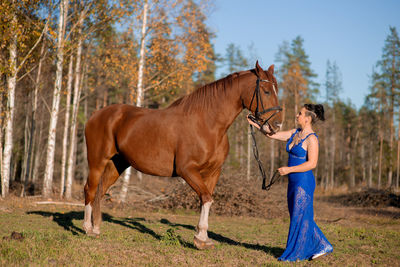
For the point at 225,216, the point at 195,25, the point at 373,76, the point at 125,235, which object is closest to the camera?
the point at 125,235

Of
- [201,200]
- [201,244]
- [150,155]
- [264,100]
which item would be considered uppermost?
[264,100]

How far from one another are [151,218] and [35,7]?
28.5ft

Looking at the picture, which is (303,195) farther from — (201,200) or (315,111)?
(201,200)

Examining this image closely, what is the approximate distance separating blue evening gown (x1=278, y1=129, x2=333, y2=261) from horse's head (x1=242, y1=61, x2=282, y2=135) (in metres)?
0.50

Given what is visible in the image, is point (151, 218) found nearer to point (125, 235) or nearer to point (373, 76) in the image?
point (125, 235)

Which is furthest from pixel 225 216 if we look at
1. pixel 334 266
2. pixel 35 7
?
pixel 35 7

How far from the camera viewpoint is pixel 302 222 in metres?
5.06

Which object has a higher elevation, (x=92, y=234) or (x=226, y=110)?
(x=226, y=110)

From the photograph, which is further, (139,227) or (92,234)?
(139,227)

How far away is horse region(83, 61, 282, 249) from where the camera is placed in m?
5.40

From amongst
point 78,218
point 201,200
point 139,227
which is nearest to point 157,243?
point 201,200

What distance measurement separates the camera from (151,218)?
964 centimetres

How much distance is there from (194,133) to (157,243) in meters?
1.92

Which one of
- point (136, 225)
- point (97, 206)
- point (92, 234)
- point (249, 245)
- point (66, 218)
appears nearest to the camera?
point (92, 234)
